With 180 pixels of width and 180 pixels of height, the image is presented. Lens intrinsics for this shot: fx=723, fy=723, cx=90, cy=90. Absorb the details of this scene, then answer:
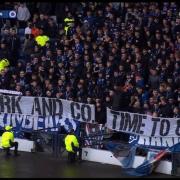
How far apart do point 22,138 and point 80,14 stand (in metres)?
7.31

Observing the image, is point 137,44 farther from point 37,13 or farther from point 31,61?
point 37,13

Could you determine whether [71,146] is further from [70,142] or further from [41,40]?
[41,40]

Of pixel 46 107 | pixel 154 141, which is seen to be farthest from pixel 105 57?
pixel 154 141

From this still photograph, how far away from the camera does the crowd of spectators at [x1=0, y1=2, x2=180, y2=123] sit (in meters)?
23.4

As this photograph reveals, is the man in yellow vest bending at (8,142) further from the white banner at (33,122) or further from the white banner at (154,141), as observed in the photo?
the white banner at (154,141)

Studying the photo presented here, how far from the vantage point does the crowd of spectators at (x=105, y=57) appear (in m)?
23.4

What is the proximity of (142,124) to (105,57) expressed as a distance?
170 inches

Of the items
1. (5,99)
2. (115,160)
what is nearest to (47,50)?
(5,99)

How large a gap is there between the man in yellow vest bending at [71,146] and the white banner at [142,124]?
117 centimetres

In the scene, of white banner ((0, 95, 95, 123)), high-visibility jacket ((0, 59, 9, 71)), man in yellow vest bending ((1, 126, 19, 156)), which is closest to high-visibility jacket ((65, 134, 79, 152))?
white banner ((0, 95, 95, 123))

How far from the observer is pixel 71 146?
22469 millimetres

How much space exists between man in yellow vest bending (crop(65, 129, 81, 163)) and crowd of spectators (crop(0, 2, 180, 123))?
1.23m

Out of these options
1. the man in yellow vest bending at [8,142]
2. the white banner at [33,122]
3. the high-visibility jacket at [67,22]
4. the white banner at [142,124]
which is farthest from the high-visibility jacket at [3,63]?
the white banner at [142,124]

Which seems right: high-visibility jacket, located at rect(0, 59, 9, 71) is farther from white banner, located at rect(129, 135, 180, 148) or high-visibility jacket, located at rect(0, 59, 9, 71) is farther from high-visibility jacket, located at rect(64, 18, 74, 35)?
white banner, located at rect(129, 135, 180, 148)
